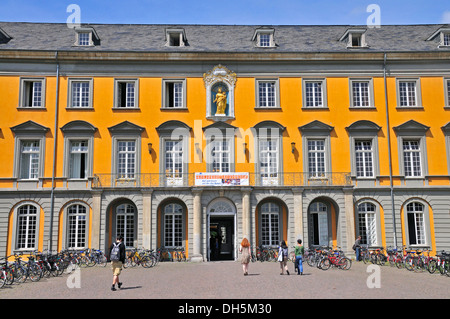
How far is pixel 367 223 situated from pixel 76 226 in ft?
56.6

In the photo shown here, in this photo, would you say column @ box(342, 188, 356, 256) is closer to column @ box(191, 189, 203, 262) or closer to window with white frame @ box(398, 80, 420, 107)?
window with white frame @ box(398, 80, 420, 107)

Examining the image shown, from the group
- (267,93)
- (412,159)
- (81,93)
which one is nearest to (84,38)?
(81,93)

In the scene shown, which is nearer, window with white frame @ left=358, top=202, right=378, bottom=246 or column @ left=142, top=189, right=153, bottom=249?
column @ left=142, top=189, right=153, bottom=249

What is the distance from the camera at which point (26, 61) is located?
91.8 ft

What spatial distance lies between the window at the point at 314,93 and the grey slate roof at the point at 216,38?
2174mm

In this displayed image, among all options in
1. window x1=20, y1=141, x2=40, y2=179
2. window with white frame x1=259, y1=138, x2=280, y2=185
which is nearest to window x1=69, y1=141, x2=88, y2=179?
window x1=20, y1=141, x2=40, y2=179

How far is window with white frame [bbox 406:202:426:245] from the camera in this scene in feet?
89.5

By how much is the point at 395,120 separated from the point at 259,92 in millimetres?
8544

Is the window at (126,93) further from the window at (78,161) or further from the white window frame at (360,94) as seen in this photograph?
the white window frame at (360,94)

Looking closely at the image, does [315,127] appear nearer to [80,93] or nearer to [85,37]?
[80,93]

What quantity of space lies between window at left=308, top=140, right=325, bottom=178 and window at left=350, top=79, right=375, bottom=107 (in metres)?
3.47

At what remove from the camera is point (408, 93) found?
2875cm

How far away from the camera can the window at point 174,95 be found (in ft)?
92.7

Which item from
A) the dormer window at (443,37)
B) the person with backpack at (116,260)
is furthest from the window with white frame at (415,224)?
the person with backpack at (116,260)
